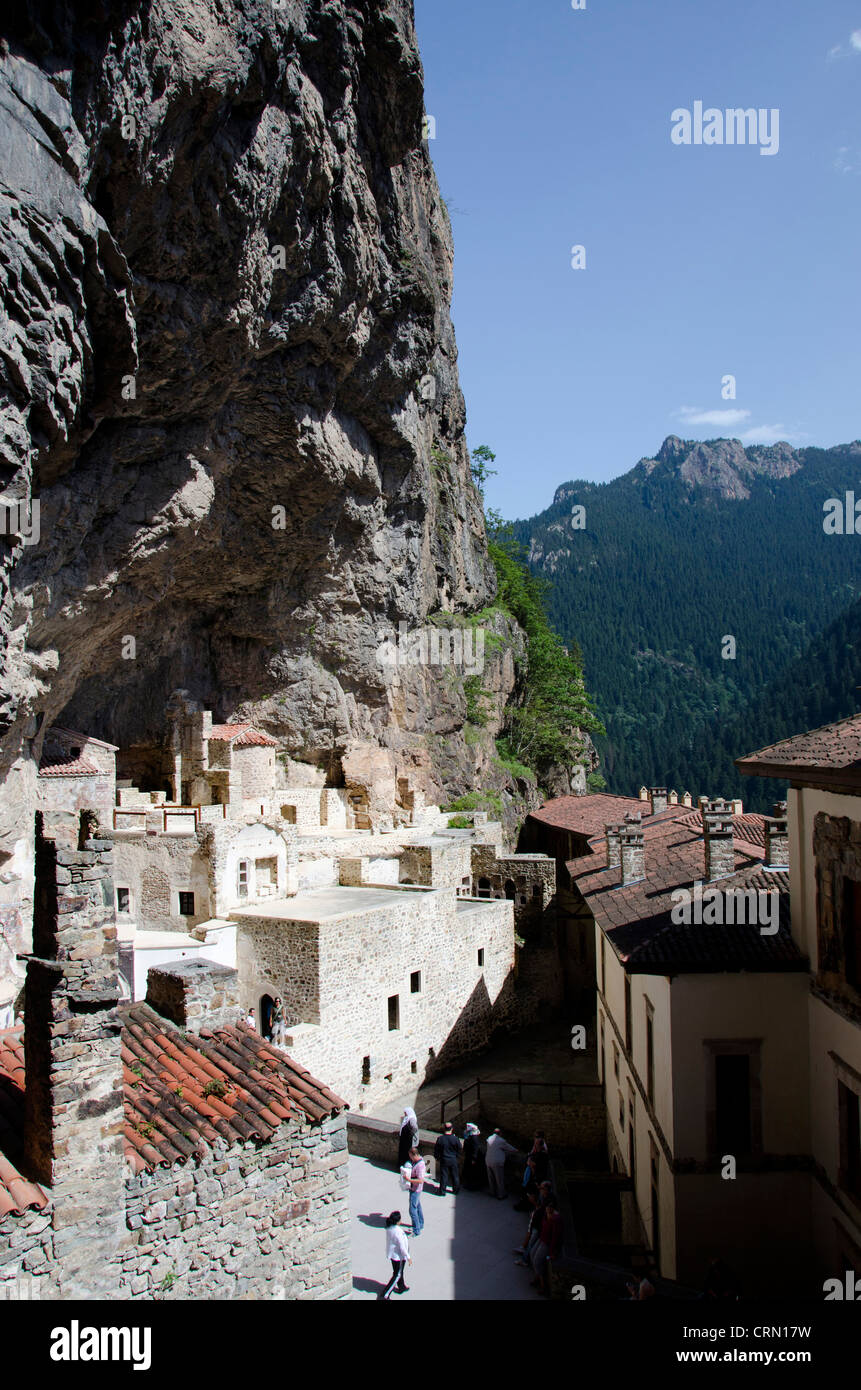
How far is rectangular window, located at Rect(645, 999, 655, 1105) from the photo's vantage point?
12.8 metres

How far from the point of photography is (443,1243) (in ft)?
40.6

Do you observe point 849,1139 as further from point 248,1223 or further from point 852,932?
point 248,1223

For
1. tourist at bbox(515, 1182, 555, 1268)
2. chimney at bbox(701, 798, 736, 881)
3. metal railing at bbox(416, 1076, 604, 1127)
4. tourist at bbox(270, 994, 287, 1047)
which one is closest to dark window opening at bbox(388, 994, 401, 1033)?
metal railing at bbox(416, 1076, 604, 1127)

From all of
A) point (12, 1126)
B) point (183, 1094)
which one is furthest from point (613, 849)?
point (12, 1126)

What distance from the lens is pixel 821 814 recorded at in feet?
33.7

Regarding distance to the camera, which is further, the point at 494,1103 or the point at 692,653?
the point at 692,653

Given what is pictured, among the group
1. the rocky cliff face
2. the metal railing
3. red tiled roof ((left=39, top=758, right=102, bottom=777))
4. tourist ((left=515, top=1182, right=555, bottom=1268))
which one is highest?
the rocky cliff face

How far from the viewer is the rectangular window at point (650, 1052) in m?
12.8

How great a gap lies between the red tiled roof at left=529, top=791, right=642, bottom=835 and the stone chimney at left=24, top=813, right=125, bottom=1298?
2225 centimetres

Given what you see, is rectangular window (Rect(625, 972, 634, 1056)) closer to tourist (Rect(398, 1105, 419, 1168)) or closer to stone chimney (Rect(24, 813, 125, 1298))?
tourist (Rect(398, 1105, 419, 1168))
